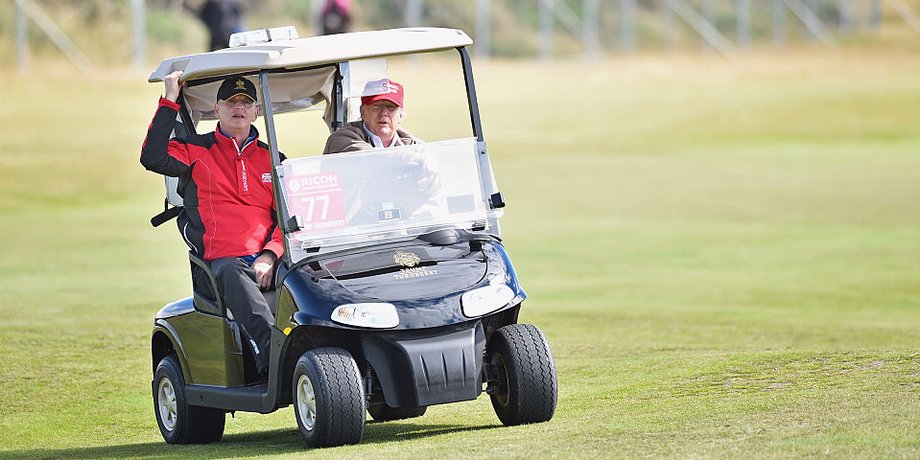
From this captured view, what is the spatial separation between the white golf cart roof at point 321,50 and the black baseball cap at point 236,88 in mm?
201

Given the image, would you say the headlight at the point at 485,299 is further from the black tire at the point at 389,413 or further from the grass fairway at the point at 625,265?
the black tire at the point at 389,413

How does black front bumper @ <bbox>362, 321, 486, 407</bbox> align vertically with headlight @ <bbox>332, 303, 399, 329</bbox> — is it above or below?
below

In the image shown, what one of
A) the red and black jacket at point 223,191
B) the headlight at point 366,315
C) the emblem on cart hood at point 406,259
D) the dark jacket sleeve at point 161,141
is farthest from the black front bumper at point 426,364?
the dark jacket sleeve at point 161,141

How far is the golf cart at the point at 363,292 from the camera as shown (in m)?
7.16

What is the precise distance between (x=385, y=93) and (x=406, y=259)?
1.01m

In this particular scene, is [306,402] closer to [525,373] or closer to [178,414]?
[525,373]

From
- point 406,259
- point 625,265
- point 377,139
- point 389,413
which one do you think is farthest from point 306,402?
point 625,265

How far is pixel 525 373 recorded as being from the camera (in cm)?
739

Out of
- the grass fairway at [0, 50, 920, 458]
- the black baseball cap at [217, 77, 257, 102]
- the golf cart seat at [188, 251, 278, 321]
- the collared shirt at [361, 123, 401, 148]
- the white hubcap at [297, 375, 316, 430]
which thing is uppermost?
the black baseball cap at [217, 77, 257, 102]

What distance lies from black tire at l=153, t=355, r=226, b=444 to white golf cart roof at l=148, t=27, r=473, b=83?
168 cm

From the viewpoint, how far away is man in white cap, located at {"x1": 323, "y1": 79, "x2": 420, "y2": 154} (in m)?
8.08

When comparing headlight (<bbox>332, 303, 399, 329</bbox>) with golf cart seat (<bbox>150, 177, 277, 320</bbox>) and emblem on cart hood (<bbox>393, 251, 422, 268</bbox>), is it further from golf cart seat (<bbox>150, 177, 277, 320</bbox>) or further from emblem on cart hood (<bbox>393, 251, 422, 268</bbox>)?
golf cart seat (<bbox>150, 177, 277, 320</bbox>)

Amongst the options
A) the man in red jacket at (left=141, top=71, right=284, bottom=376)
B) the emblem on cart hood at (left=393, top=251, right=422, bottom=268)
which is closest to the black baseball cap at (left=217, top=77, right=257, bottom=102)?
the man in red jacket at (left=141, top=71, right=284, bottom=376)

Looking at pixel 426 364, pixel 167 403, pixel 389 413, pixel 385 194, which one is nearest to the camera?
pixel 426 364
